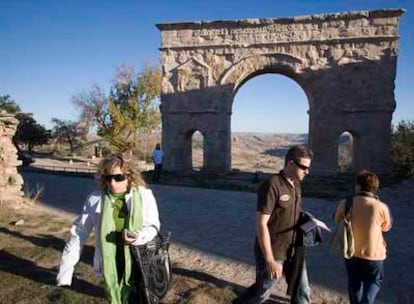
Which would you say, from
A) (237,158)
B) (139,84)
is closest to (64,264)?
(139,84)

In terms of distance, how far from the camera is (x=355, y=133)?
1712 centimetres

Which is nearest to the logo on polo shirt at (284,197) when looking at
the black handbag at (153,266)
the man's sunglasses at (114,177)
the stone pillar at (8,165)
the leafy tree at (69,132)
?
the black handbag at (153,266)

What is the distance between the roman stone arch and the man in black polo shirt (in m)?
14.4

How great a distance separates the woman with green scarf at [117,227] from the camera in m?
2.99

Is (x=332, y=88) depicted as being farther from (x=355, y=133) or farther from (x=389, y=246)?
(x=389, y=246)

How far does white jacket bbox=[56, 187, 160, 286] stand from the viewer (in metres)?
3.06

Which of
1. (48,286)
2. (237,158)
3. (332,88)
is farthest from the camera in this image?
(237,158)

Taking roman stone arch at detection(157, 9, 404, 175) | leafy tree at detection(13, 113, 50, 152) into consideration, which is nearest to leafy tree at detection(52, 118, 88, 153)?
leafy tree at detection(13, 113, 50, 152)

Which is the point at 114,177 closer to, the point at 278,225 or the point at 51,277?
the point at 278,225

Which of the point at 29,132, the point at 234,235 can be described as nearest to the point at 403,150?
the point at 234,235

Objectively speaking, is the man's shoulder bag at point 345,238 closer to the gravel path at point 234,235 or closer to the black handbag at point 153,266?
the gravel path at point 234,235

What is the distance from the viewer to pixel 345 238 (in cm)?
351

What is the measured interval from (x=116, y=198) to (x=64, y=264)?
74 centimetres

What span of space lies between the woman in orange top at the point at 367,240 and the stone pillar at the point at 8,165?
8.13m
